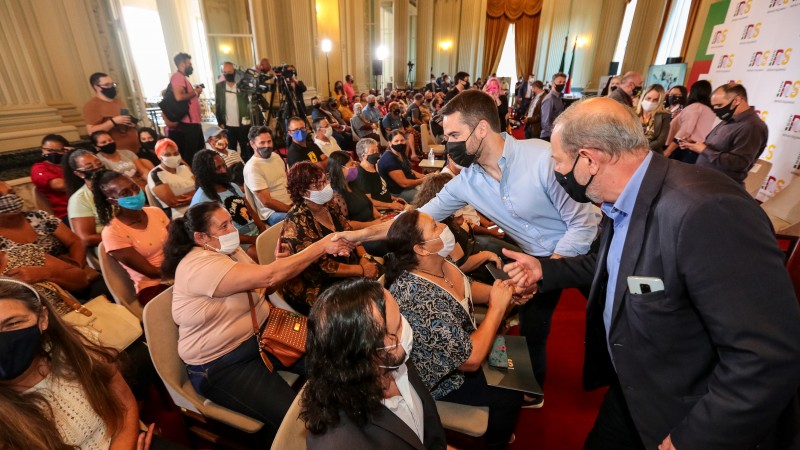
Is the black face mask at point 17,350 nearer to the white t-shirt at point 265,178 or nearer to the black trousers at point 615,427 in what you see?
the black trousers at point 615,427

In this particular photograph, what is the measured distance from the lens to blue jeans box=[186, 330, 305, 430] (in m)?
1.66

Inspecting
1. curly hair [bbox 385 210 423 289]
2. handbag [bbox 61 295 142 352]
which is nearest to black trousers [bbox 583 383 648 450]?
curly hair [bbox 385 210 423 289]

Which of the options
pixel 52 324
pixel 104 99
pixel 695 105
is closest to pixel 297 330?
pixel 52 324

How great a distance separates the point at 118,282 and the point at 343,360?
2009 millimetres

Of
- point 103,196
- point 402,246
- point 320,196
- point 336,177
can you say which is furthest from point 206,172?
point 402,246

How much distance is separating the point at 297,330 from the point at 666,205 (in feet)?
5.73

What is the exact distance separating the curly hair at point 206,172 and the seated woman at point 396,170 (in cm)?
215

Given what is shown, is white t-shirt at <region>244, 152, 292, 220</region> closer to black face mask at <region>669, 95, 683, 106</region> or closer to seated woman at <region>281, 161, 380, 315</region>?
seated woman at <region>281, 161, 380, 315</region>

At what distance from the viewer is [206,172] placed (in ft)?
10.4

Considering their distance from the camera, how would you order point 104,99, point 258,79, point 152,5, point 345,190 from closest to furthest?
point 345,190
point 104,99
point 258,79
point 152,5

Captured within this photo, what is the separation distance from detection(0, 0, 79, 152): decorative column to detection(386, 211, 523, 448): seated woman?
524 cm

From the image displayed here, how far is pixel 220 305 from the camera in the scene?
5.71 feet

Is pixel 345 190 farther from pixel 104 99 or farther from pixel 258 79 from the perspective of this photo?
pixel 258 79

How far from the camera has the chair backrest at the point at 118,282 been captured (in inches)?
87.4
